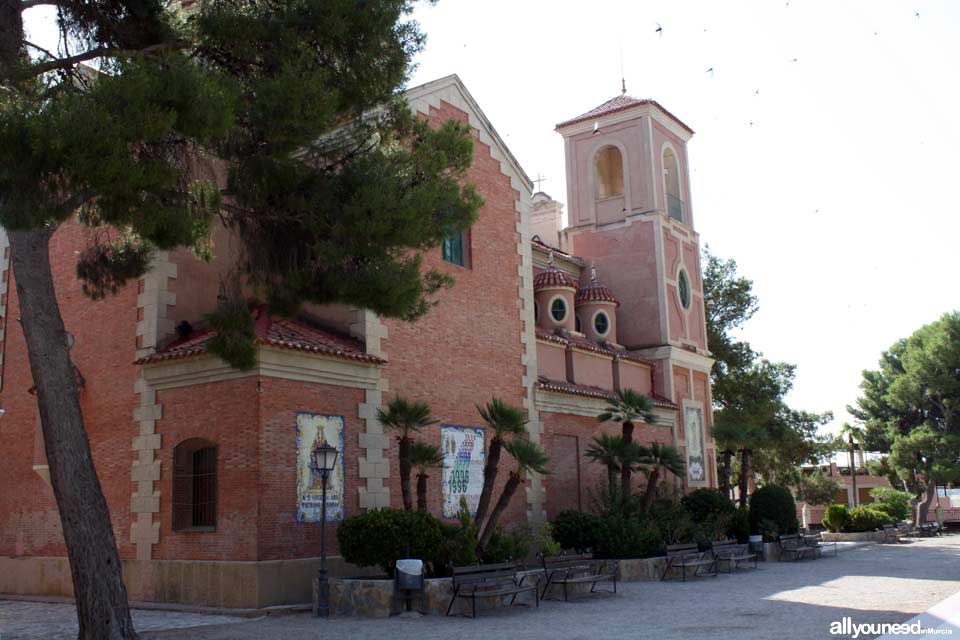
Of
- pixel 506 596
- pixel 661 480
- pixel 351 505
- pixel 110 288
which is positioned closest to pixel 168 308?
pixel 110 288

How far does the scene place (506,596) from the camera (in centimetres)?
1533

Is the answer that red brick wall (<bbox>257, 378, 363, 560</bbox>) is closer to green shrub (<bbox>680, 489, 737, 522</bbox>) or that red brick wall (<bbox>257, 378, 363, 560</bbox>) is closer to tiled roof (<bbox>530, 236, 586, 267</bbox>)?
green shrub (<bbox>680, 489, 737, 522</bbox>)

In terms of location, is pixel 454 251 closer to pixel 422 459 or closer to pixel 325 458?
pixel 422 459

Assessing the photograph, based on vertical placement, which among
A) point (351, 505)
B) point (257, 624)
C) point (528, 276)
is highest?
point (528, 276)

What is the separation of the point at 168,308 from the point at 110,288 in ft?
11.6

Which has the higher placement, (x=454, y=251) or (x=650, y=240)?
(x=650, y=240)

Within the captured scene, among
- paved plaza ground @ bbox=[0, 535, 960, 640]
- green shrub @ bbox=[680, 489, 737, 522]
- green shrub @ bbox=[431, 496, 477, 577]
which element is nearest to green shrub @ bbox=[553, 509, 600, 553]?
paved plaza ground @ bbox=[0, 535, 960, 640]

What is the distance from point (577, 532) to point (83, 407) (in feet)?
34.2

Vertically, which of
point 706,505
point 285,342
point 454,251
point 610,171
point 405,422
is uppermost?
point 610,171

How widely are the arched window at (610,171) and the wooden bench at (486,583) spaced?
1919cm

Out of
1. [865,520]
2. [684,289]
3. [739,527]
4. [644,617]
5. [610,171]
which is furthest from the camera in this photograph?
[865,520]

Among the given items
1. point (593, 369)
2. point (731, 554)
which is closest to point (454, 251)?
point (593, 369)

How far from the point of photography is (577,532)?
19.8 meters

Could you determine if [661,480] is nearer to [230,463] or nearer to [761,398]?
[761,398]
